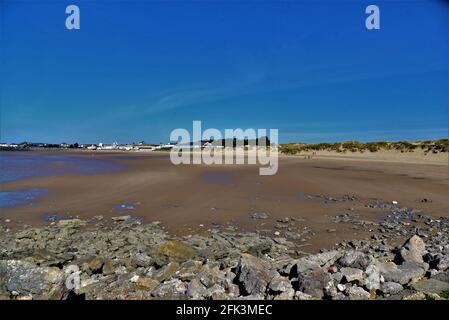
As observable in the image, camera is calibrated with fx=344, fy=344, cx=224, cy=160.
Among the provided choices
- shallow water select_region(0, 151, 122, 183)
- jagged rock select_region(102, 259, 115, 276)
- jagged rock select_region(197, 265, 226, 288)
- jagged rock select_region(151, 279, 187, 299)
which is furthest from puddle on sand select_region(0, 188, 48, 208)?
jagged rock select_region(197, 265, 226, 288)

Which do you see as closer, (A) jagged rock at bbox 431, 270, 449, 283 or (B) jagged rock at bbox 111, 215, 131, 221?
(A) jagged rock at bbox 431, 270, 449, 283

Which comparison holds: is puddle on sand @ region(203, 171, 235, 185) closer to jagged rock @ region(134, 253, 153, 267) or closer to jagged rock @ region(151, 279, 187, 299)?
jagged rock @ region(134, 253, 153, 267)

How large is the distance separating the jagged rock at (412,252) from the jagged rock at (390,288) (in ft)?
3.83

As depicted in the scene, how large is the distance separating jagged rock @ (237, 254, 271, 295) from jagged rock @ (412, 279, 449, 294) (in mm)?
2046

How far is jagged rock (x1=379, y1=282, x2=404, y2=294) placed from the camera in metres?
4.71

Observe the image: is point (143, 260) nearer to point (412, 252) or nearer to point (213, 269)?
point (213, 269)

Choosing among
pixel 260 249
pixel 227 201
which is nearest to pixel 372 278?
pixel 260 249

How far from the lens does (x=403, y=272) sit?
5172 millimetres

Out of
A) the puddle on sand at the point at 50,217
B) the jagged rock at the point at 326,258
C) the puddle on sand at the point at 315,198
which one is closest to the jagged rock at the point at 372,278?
the jagged rock at the point at 326,258

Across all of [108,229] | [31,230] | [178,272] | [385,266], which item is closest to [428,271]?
[385,266]

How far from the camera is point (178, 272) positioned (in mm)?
5500

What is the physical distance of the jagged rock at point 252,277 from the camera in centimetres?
480

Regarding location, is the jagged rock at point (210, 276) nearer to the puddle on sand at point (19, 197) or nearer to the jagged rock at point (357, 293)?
the jagged rock at point (357, 293)
